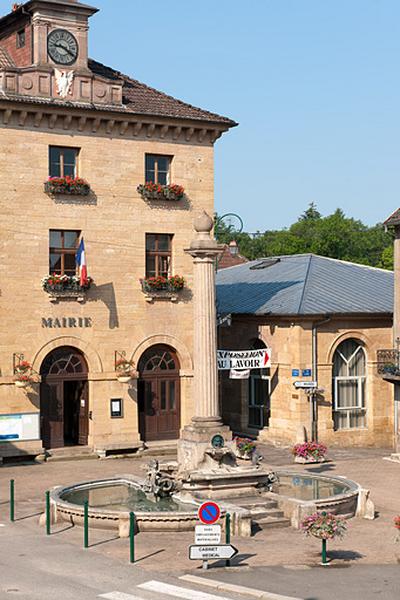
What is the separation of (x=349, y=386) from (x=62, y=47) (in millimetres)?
17007

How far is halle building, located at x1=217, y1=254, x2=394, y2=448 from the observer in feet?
128

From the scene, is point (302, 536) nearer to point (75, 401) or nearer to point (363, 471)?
point (363, 471)

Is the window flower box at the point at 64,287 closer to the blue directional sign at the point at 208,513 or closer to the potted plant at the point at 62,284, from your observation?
the potted plant at the point at 62,284

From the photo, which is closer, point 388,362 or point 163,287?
point 163,287

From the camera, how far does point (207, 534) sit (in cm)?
1962

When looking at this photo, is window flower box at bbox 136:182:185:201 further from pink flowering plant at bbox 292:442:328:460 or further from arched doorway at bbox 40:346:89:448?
pink flowering plant at bbox 292:442:328:460

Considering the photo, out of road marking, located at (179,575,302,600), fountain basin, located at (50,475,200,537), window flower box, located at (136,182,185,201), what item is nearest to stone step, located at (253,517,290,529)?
fountain basin, located at (50,475,200,537)

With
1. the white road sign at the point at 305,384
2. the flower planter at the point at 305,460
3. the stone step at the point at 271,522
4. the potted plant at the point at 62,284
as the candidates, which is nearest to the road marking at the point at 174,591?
the stone step at the point at 271,522

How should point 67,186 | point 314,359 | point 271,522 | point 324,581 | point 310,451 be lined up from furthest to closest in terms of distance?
point 314,359
point 67,186
point 310,451
point 271,522
point 324,581

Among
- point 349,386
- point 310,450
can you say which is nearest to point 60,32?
point 310,450

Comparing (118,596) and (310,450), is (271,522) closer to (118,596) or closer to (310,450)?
(118,596)

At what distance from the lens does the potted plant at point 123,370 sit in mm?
37031

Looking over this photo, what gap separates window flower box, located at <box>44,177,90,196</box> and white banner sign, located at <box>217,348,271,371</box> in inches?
348

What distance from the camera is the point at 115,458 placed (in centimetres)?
3641
